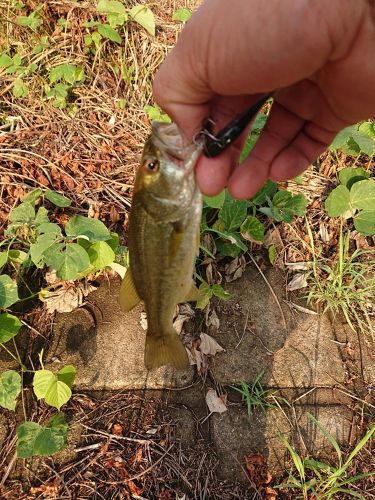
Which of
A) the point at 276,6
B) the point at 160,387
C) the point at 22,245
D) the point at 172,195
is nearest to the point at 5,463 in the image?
the point at 160,387

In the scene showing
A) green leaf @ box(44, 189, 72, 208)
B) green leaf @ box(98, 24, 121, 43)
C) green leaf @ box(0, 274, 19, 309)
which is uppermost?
green leaf @ box(98, 24, 121, 43)

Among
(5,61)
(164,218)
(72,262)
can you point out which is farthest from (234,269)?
(5,61)

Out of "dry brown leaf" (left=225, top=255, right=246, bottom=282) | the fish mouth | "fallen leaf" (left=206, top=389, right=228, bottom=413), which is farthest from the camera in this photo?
"dry brown leaf" (left=225, top=255, right=246, bottom=282)

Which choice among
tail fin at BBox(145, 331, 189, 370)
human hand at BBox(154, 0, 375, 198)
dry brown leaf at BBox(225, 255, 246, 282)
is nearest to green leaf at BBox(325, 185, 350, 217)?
dry brown leaf at BBox(225, 255, 246, 282)

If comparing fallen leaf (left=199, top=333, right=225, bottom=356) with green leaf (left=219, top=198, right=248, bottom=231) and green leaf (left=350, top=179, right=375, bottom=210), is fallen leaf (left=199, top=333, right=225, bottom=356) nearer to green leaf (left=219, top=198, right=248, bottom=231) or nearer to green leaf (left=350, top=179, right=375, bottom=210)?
green leaf (left=219, top=198, right=248, bottom=231)

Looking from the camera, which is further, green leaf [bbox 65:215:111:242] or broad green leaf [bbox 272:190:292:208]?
broad green leaf [bbox 272:190:292:208]

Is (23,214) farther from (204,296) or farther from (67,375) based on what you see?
(204,296)

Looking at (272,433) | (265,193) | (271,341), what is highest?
(265,193)
